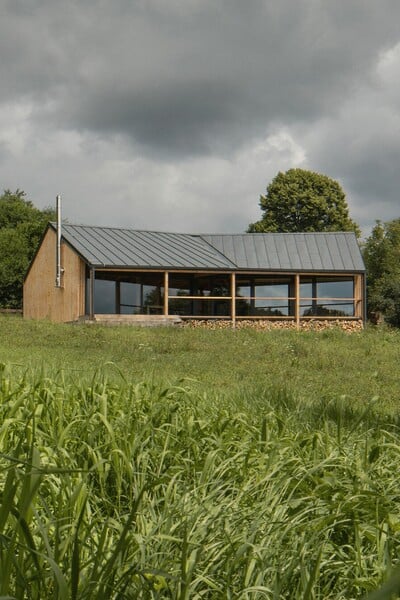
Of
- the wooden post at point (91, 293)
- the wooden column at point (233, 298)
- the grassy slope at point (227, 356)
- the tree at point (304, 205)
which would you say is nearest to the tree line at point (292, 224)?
the tree at point (304, 205)

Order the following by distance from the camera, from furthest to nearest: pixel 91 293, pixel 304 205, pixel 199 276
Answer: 1. pixel 304 205
2. pixel 199 276
3. pixel 91 293

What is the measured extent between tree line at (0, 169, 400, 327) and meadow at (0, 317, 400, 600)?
3330cm

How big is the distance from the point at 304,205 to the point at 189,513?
43.9 m

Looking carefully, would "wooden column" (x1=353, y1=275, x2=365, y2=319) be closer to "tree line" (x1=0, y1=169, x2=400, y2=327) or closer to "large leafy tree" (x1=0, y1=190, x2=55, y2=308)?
"tree line" (x1=0, y1=169, x2=400, y2=327)

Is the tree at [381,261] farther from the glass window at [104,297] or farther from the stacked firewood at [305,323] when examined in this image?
the glass window at [104,297]

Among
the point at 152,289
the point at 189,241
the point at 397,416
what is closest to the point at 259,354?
the point at 397,416

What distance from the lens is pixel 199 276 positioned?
28.3m

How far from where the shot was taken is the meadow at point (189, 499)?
2014 mm

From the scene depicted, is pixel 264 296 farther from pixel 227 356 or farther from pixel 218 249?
pixel 227 356

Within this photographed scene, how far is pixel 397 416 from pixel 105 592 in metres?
4.11

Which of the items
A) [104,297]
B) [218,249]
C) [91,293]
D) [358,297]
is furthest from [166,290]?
[358,297]

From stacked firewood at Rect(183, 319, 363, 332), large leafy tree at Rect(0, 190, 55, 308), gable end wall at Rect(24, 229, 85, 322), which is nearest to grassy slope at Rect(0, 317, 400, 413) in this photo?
gable end wall at Rect(24, 229, 85, 322)

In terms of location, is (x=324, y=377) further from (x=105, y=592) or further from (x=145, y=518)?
(x=105, y=592)

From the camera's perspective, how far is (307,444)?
377 centimetres
